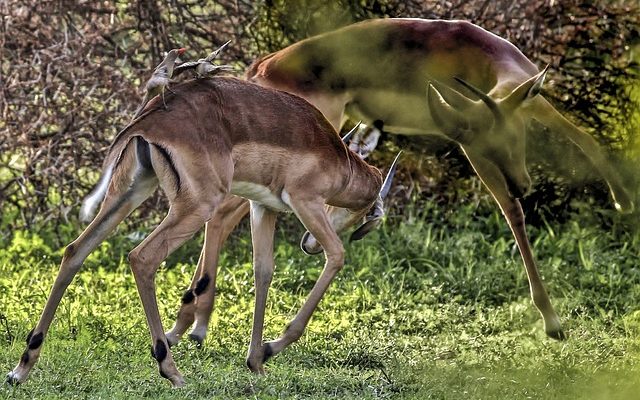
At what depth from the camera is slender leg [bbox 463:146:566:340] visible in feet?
23.3

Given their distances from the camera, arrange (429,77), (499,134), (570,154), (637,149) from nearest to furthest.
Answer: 1. (637,149)
2. (499,134)
3. (429,77)
4. (570,154)

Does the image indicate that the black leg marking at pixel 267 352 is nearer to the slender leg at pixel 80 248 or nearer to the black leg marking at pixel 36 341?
the slender leg at pixel 80 248

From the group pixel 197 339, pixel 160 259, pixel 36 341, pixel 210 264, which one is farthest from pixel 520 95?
pixel 36 341

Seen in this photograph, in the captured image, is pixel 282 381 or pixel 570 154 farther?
pixel 570 154

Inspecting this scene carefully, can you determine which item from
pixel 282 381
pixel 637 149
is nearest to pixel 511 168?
pixel 282 381

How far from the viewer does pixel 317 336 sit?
6.67m

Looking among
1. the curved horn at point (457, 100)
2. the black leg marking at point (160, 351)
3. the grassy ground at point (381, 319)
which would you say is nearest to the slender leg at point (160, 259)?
the black leg marking at point (160, 351)

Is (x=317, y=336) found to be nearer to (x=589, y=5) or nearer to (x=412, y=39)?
(x=412, y=39)

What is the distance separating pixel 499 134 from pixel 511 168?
0.57 ft

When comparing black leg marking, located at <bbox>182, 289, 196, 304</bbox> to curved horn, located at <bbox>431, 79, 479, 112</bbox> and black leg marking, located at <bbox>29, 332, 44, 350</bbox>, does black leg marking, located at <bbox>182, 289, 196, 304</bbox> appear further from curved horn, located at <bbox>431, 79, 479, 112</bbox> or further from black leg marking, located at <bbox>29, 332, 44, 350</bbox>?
curved horn, located at <bbox>431, 79, 479, 112</bbox>

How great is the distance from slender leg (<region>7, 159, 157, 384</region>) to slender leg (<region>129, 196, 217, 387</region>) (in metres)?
0.17

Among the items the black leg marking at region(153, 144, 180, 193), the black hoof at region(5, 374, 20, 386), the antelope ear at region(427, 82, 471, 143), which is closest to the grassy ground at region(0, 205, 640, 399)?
the black hoof at region(5, 374, 20, 386)

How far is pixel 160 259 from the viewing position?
542cm

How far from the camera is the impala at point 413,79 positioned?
695cm
